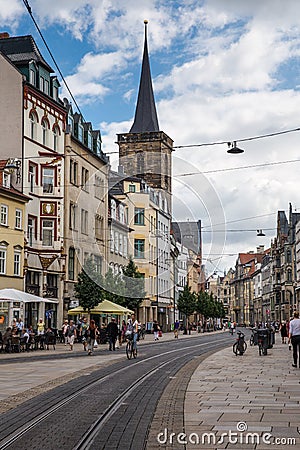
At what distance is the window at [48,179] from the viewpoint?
55.2 meters

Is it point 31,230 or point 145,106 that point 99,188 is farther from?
point 145,106

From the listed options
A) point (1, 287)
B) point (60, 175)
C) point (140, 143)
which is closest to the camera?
point (1, 287)

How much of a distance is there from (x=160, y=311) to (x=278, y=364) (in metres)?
68.6

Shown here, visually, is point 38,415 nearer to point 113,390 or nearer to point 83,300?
point 113,390

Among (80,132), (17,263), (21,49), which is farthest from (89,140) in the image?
(17,263)

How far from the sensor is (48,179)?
55.4m

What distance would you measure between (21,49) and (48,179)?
1066cm

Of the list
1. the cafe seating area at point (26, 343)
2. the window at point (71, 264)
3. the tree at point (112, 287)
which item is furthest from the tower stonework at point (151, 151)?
the cafe seating area at point (26, 343)

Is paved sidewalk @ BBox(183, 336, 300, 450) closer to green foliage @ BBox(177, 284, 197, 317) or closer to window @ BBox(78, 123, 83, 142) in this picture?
window @ BBox(78, 123, 83, 142)

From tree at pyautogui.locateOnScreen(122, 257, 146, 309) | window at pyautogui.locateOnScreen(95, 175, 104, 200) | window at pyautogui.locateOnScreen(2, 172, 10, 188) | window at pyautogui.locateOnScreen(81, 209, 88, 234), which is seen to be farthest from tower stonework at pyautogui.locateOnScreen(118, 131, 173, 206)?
window at pyautogui.locateOnScreen(2, 172, 10, 188)

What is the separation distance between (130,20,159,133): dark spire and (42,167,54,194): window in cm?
5805

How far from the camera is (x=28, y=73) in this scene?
5353 centimetres

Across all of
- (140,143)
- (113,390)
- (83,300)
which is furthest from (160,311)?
(113,390)

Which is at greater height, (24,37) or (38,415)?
(24,37)
